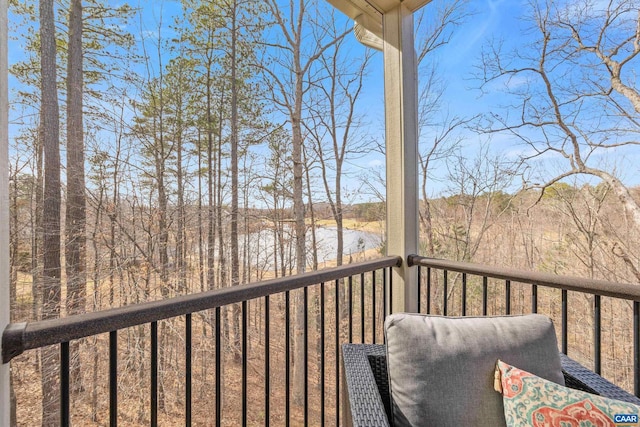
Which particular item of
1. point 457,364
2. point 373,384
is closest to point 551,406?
point 457,364

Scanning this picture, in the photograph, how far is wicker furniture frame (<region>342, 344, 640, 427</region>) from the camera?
3.15 ft

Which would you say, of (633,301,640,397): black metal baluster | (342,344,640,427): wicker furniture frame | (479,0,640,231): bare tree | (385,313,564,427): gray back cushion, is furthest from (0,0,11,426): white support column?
(479,0,640,231): bare tree

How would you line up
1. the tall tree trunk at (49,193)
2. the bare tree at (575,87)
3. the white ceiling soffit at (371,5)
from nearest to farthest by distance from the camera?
the tall tree trunk at (49,193), the bare tree at (575,87), the white ceiling soffit at (371,5)

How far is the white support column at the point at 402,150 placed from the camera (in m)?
2.35

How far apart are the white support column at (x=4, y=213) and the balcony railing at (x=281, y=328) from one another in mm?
62

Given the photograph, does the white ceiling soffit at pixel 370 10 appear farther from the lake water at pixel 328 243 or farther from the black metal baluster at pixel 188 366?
the black metal baluster at pixel 188 366

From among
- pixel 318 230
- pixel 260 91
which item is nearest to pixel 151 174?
pixel 260 91

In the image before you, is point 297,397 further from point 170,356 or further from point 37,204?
point 37,204

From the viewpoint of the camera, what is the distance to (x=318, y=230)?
3178mm

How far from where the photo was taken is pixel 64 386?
0.89 meters

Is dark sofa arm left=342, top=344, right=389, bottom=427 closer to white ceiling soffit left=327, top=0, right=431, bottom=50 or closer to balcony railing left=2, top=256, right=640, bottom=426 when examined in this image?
balcony railing left=2, top=256, right=640, bottom=426

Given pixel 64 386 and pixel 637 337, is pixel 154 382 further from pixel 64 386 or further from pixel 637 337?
pixel 637 337

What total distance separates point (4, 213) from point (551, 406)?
5.42ft

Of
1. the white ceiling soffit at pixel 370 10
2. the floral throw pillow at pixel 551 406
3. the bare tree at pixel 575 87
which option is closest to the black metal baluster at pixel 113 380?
the floral throw pillow at pixel 551 406
